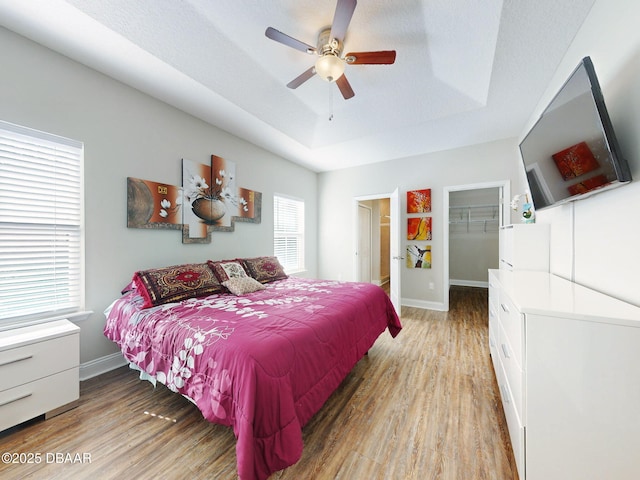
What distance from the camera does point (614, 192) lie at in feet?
4.26

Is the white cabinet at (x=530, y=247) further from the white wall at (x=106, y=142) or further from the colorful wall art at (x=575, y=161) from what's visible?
the white wall at (x=106, y=142)

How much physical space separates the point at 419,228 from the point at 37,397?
4.60m

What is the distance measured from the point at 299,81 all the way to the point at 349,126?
1355 millimetres

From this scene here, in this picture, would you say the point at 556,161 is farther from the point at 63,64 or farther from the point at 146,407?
the point at 63,64

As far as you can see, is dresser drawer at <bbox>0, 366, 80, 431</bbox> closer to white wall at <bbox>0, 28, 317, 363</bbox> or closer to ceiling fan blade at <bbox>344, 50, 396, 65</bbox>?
white wall at <bbox>0, 28, 317, 363</bbox>

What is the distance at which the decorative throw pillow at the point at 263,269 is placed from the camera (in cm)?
308

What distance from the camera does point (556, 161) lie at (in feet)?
5.21

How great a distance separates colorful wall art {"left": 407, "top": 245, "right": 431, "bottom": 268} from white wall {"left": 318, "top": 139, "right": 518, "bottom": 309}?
3.2 inches

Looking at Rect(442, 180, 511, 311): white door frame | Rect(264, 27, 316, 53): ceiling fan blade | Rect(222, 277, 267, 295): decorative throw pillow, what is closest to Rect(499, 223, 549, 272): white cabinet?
Rect(442, 180, 511, 311): white door frame

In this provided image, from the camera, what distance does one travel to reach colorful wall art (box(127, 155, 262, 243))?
248cm

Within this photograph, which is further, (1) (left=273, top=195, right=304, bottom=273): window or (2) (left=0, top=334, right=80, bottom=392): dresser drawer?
(1) (left=273, top=195, right=304, bottom=273): window

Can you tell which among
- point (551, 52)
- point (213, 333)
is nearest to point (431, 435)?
point (213, 333)

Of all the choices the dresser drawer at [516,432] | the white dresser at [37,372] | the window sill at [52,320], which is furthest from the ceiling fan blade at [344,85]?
the window sill at [52,320]

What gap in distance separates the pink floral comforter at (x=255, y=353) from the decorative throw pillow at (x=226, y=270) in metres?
0.43
